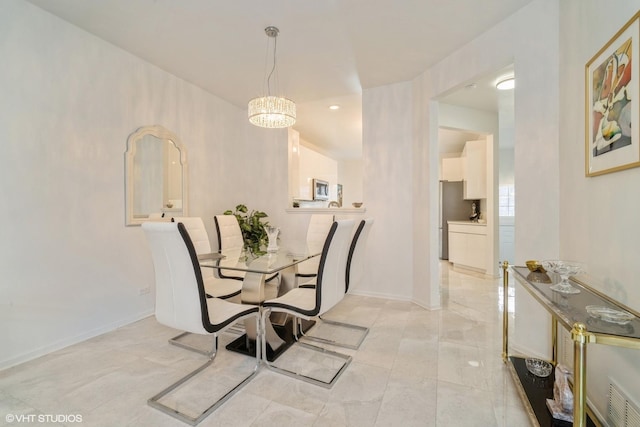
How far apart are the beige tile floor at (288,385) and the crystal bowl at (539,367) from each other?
0.16 metres

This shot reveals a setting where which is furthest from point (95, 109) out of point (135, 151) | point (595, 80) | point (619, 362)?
point (619, 362)

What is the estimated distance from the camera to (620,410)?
127cm

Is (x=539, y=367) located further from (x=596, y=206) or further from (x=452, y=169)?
(x=452, y=169)

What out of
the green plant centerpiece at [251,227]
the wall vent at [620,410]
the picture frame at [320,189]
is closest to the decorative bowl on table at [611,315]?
the wall vent at [620,410]

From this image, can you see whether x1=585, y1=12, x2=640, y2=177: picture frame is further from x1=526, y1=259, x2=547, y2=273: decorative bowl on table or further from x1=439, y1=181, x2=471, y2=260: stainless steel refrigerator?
x1=439, y1=181, x2=471, y2=260: stainless steel refrigerator

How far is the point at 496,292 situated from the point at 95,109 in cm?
503

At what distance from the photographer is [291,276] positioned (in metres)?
2.75

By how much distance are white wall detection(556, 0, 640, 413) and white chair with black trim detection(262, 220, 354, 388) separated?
1.37 metres

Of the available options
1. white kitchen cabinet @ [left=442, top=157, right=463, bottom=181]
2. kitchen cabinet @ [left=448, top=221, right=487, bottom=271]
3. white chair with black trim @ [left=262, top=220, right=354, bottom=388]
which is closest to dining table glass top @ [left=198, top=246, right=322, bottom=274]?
white chair with black trim @ [left=262, top=220, right=354, bottom=388]

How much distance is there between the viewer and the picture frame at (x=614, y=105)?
1.22 metres

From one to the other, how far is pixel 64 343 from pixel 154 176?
1705 millimetres

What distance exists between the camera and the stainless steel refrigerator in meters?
5.99

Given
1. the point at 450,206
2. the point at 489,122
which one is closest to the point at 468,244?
the point at 450,206

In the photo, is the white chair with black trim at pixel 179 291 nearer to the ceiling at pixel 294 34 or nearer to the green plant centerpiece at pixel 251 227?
the ceiling at pixel 294 34
